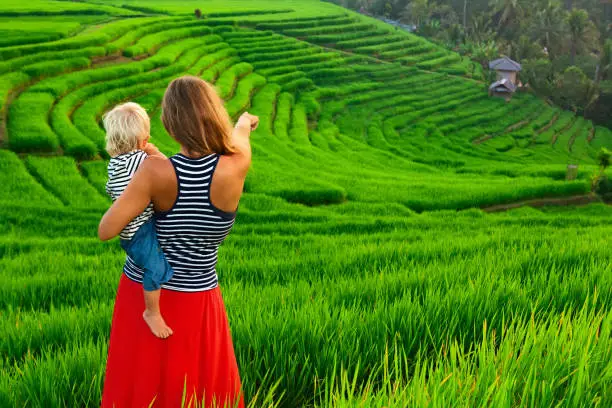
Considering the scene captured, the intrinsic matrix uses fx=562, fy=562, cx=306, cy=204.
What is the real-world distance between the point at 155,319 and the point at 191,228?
373 mm

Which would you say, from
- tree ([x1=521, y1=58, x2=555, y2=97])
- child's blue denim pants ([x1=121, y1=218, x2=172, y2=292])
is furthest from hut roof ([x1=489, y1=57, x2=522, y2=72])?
child's blue denim pants ([x1=121, y1=218, x2=172, y2=292])

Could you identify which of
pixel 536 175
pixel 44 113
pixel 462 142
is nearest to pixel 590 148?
pixel 462 142

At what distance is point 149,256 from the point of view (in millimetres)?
2102

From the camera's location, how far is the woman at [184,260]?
6.83ft

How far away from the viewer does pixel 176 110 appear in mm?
2096

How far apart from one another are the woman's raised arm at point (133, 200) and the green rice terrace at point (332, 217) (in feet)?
2.47

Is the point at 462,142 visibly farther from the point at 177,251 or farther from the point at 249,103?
the point at 177,251

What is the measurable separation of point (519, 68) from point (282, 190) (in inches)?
1579

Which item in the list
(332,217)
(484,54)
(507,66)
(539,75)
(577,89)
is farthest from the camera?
(484,54)

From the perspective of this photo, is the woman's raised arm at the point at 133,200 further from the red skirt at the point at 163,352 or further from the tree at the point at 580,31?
the tree at the point at 580,31

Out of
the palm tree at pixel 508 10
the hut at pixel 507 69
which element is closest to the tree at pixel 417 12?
the palm tree at pixel 508 10

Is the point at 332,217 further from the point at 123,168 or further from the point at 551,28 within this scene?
the point at 551,28

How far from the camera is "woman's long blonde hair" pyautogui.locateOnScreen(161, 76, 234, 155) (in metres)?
2.08

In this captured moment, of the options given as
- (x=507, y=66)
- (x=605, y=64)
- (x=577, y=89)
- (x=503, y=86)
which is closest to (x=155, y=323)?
(x=503, y=86)
